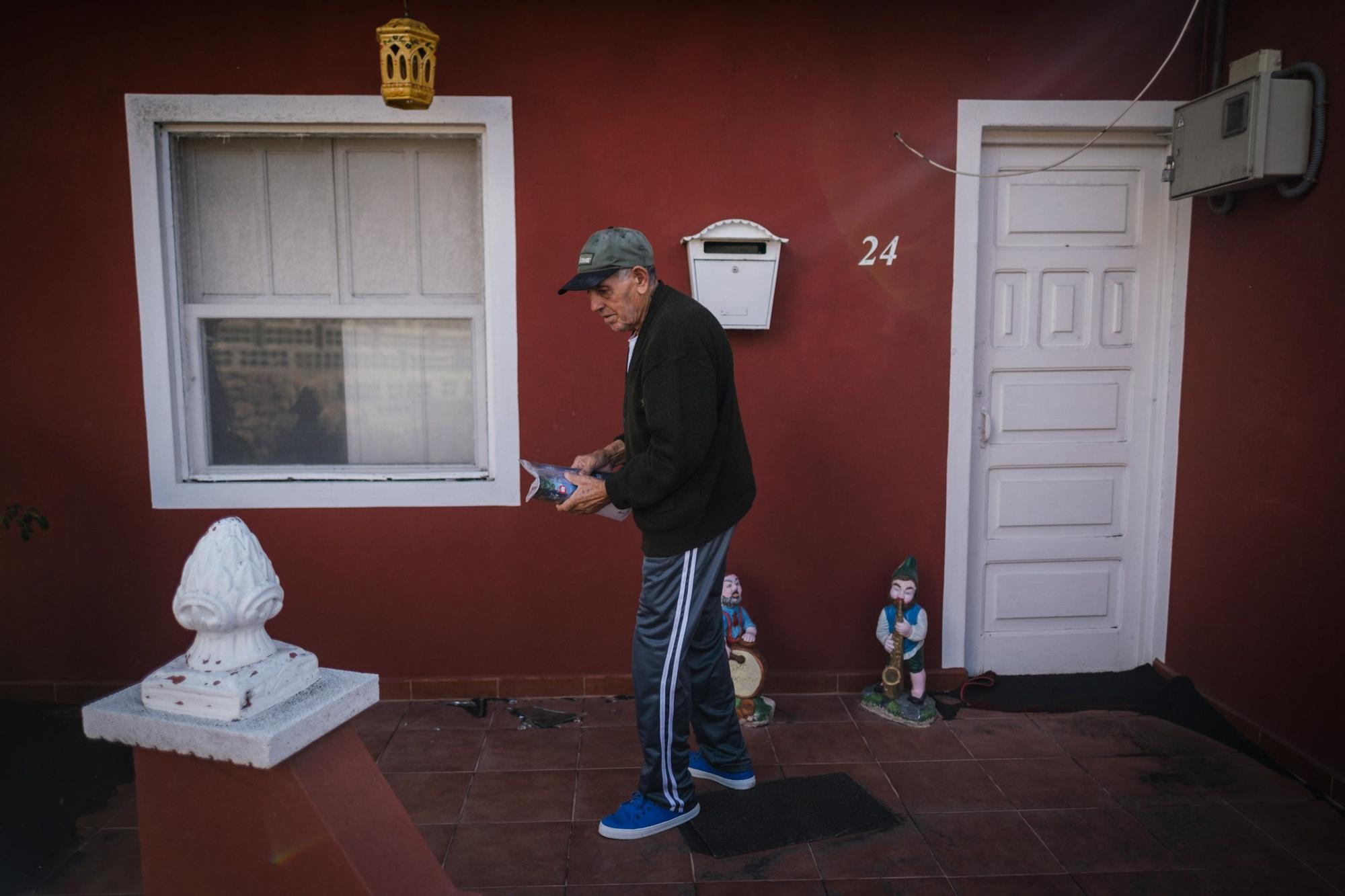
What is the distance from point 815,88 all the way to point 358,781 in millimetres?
3425

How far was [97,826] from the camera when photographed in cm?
334

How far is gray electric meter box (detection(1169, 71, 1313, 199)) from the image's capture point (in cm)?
354

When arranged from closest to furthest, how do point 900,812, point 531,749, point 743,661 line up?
point 900,812 < point 531,749 < point 743,661

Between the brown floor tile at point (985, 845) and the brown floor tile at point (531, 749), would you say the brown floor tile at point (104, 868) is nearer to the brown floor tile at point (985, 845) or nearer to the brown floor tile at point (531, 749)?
the brown floor tile at point (531, 749)

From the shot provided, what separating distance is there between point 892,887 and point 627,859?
0.88 meters

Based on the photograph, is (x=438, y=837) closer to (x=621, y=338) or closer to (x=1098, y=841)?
(x=621, y=338)

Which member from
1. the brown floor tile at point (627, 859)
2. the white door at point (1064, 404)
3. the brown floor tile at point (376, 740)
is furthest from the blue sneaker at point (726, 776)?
the white door at point (1064, 404)

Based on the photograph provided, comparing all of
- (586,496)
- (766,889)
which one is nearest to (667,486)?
(586,496)

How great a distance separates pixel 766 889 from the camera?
298 cm

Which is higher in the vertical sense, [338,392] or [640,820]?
[338,392]

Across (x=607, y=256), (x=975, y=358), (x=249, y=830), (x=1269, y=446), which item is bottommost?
(x=249, y=830)

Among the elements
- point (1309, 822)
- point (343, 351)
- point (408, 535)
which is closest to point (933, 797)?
point (1309, 822)

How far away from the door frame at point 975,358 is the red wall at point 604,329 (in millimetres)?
65

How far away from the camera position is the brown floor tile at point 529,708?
418 cm
